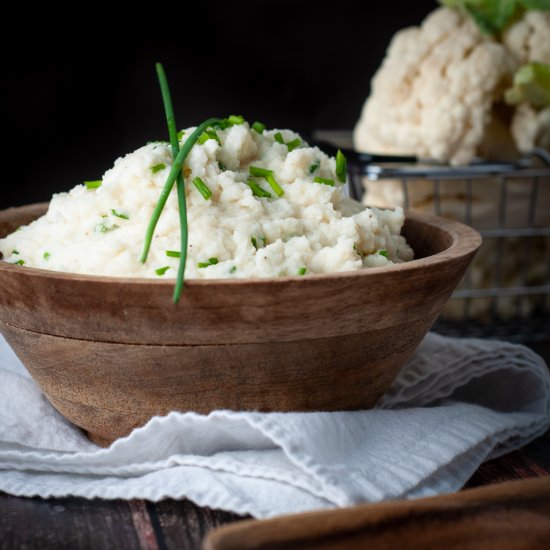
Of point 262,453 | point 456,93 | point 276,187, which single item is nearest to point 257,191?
point 276,187

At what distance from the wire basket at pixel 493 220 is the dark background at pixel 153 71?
2.20 ft

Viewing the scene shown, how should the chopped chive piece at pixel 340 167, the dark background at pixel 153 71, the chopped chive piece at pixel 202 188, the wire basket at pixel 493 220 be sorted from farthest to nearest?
the dark background at pixel 153 71
the wire basket at pixel 493 220
the chopped chive piece at pixel 340 167
the chopped chive piece at pixel 202 188

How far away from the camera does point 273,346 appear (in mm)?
886

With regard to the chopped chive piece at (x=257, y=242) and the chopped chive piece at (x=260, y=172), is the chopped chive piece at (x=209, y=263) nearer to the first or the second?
the chopped chive piece at (x=257, y=242)

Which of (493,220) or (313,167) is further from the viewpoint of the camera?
(493,220)

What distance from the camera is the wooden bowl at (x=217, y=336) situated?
2.81ft

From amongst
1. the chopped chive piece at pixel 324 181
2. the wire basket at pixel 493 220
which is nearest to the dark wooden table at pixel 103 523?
the chopped chive piece at pixel 324 181

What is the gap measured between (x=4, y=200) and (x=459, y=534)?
1.86 metres

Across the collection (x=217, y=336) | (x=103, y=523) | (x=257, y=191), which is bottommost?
(x=103, y=523)

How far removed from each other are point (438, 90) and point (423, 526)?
Answer: 1194 mm

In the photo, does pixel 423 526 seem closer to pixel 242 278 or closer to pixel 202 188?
pixel 242 278

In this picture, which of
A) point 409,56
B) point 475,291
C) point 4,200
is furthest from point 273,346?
point 4,200

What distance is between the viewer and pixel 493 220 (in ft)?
5.82

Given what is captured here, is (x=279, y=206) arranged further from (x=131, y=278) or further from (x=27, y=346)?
(x=27, y=346)
